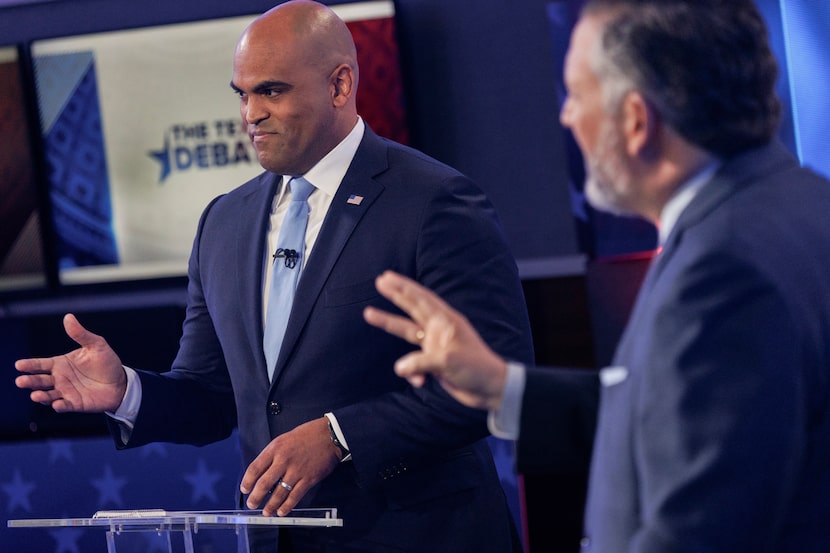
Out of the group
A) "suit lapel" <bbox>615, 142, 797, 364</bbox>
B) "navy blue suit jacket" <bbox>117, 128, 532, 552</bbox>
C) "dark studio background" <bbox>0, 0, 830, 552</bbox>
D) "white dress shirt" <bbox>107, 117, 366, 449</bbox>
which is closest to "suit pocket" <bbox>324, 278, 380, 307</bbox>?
"navy blue suit jacket" <bbox>117, 128, 532, 552</bbox>

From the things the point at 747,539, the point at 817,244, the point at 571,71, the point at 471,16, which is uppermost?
the point at 471,16

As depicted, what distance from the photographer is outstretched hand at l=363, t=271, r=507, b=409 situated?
1.25m

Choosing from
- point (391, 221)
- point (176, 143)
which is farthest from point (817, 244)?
point (176, 143)

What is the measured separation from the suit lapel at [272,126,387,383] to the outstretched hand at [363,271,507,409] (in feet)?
2.70

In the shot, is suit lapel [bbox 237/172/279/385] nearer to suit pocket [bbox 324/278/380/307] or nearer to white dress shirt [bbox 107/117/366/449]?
white dress shirt [bbox 107/117/366/449]

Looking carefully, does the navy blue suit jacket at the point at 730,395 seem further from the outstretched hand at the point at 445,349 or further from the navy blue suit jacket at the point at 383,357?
the navy blue suit jacket at the point at 383,357

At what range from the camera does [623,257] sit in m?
3.19

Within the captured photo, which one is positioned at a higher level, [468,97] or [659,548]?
[468,97]

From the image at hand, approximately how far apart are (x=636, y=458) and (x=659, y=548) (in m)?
0.11

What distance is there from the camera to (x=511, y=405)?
1.34 metres

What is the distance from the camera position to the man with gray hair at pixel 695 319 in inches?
42.9

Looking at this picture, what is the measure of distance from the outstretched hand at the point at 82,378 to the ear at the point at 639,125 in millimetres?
1226

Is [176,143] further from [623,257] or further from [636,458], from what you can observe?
[636,458]

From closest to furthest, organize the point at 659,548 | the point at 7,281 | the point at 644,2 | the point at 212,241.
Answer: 1. the point at 659,548
2. the point at 644,2
3. the point at 212,241
4. the point at 7,281
